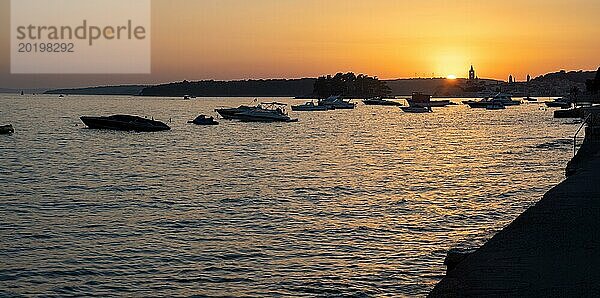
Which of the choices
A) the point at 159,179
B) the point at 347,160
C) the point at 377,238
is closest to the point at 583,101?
the point at 347,160

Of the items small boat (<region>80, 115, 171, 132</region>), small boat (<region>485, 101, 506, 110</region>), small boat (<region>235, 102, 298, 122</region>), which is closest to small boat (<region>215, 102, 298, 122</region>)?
small boat (<region>235, 102, 298, 122</region>)

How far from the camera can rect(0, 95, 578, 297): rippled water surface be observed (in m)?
13.4

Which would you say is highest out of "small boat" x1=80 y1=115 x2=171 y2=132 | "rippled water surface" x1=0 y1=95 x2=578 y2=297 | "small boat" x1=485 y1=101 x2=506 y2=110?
"small boat" x1=485 y1=101 x2=506 y2=110

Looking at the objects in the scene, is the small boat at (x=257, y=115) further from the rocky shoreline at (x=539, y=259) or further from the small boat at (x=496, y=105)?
the small boat at (x=496, y=105)

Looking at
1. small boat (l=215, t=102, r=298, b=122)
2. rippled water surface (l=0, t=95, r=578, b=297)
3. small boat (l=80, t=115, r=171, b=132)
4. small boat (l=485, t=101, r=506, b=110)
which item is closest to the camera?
rippled water surface (l=0, t=95, r=578, b=297)

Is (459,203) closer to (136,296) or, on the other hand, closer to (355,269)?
(355,269)

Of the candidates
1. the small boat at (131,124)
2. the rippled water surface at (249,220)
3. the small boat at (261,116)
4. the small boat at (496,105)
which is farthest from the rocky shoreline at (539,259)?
the small boat at (496,105)

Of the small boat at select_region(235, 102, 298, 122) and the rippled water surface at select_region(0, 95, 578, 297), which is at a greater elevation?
the small boat at select_region(235, 102, 298, 122)

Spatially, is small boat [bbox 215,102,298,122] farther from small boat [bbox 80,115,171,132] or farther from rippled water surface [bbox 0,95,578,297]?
rippled water surface [bbox 0,95,578,297]

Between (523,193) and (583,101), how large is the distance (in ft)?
521

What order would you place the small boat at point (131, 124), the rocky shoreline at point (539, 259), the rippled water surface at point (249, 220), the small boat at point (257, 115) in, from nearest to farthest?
the rocky shoreline at point (539, 259)
the rippled water surface at point (249, 220)
the small boat at point (131, 124)
the small boat at point (257, 115)

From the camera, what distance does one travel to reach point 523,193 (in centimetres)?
2600

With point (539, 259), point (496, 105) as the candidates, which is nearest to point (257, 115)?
point (539, 259)

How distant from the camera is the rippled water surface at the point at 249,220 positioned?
43.8ft
